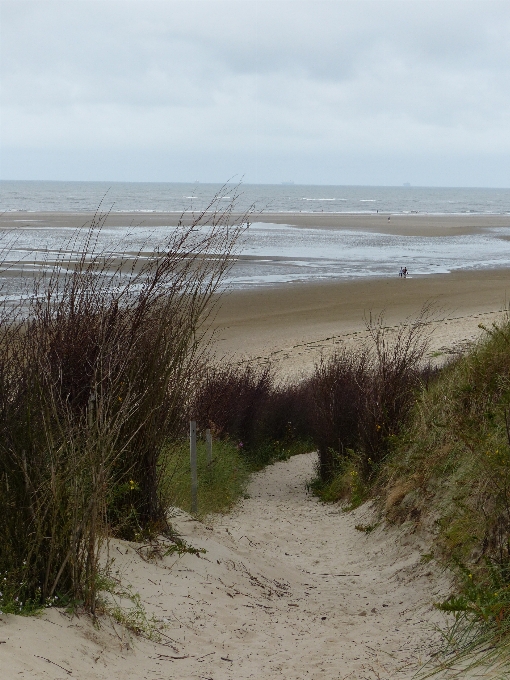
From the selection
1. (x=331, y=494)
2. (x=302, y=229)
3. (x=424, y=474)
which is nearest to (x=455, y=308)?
(x=331, y=494)

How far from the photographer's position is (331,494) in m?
8.76

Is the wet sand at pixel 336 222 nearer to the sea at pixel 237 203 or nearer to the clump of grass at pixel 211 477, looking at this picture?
the sea at pixel 237 203

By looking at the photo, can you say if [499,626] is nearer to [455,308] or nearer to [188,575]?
[188,575]

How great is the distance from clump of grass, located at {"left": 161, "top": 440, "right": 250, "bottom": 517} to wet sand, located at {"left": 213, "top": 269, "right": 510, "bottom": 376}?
5636mm

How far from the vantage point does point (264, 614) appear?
4.96m

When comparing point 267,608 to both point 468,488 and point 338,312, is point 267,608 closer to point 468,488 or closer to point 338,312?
point 468,488

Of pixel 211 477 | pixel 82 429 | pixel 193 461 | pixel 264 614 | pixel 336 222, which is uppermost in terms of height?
pixel 336 222

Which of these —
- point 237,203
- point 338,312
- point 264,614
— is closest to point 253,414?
point 264,614

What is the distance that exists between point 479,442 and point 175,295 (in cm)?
238

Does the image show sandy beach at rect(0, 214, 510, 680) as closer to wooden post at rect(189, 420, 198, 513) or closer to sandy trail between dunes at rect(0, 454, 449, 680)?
sandy trail between dunes at rect(0, 454, 449, 680)

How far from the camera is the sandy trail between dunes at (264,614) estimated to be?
3.84 m

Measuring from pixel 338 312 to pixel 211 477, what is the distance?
15.2 m

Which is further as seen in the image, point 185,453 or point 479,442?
Result: point 185,453

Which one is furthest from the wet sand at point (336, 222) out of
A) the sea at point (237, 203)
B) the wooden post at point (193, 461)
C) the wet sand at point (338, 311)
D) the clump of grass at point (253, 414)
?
the wooden post at point (193, 461)
